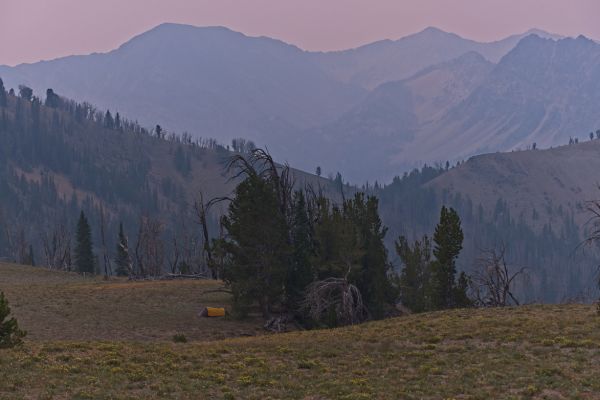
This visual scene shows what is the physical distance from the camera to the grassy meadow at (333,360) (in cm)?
2461

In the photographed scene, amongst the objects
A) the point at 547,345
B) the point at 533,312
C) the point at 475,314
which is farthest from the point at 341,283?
the point at 547,345

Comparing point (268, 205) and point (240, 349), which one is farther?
point (268, 205)

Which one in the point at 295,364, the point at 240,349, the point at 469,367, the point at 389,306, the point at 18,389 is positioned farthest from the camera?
the point at 389,306

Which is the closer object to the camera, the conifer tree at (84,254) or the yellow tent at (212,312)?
Result: the yellow tent at (212,312)

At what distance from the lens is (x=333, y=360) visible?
3266 cm

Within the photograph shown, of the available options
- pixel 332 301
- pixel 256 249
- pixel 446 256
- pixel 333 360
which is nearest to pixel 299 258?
pixel 256 249

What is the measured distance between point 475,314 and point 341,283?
40.1 ft

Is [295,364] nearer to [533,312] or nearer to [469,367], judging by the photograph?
[469,367]

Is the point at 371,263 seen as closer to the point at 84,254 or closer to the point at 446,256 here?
the point at 446,256

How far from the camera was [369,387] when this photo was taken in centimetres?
2558

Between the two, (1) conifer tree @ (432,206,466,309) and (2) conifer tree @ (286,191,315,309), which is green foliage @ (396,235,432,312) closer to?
(1) conifer tree @ (432,206,466,309)

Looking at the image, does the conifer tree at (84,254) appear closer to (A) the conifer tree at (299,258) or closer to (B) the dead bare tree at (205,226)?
(B) the dead bare tree at (205,226)

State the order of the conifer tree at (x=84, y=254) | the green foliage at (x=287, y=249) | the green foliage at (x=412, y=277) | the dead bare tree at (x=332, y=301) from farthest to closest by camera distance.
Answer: the conifer tree at (x=84, y=254) < the green foliage at (x=412, y=277) < the green foliage at (x=287, y=249) < the dead bare tree at (x=332, y=301)

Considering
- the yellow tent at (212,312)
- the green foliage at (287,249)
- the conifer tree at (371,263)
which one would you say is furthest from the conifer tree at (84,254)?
the yellow tent at (212,312)
